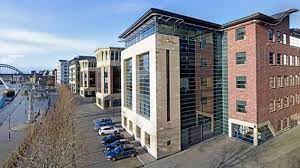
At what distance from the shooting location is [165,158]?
26.9 m

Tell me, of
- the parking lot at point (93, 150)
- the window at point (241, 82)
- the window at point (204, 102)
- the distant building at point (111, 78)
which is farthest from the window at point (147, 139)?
the distant building at point (111, 78)

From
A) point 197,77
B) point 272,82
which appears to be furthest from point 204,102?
point 272,82

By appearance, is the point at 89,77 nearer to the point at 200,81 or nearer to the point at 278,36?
the point at 200,81

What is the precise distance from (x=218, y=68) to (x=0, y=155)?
1130 inches

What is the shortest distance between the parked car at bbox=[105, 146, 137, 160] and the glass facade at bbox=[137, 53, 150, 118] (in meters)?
4.75

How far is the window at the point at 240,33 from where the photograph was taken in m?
31.2

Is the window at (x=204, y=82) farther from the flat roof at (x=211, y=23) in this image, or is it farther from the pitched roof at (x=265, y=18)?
the pitched roof at (x=265, y=18)

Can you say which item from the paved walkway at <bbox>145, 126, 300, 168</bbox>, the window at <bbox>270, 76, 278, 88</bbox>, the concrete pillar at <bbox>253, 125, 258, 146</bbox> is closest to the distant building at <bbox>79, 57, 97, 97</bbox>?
the paved walkway at <bbox>145, 126, 300, 168</bbox>

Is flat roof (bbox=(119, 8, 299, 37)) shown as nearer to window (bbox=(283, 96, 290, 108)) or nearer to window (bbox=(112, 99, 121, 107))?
window (bbox=(283, 96, 290, 108))

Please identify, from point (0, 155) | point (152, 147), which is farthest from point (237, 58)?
point (0, 155)

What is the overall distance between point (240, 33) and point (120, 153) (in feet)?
66.6

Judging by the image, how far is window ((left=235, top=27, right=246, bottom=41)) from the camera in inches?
1227

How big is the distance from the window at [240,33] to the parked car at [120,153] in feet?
61.3

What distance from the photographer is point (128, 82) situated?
40625 millimetres
